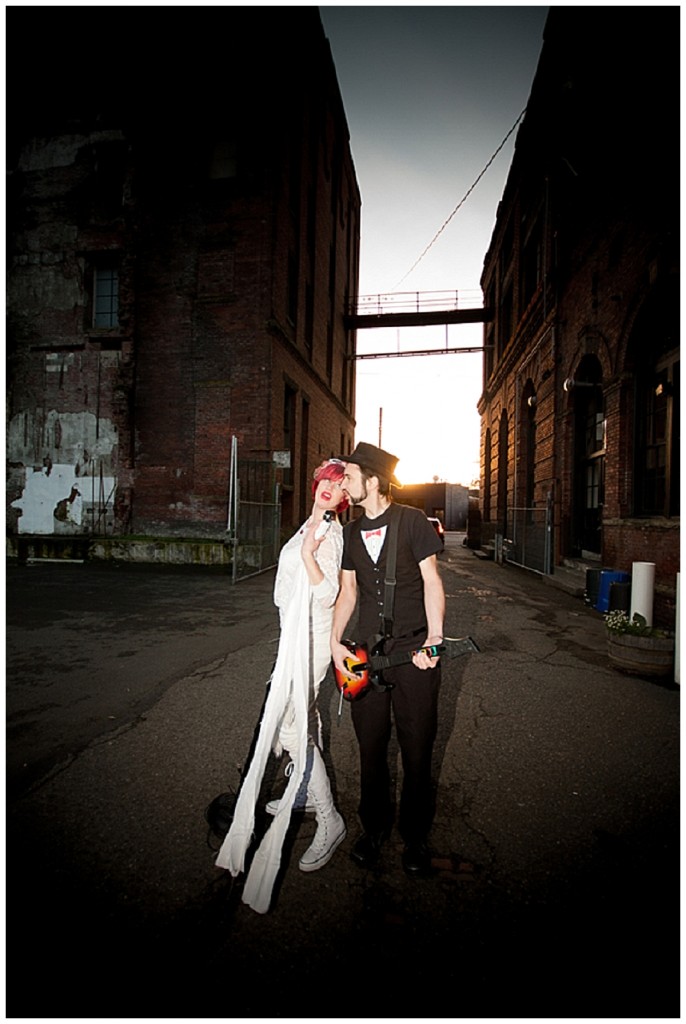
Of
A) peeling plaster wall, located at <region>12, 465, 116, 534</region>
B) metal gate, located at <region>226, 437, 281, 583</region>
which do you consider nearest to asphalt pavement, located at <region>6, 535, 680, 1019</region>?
metal gate, located at <region>226, 437, 281, 583</region>

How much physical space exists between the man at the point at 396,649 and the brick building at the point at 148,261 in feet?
41.4

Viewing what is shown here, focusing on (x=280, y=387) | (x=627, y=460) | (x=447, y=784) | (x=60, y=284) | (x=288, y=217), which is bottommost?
(x=447, y=784)

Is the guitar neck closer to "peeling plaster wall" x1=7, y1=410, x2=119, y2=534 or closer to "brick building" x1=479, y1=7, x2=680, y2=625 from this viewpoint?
"brick building" x1=479, y1=7, x2=680, y2=625

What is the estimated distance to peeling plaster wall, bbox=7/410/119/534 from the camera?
16.1m

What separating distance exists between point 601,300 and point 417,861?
11.3 m

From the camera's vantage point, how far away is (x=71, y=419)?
53.9 feet

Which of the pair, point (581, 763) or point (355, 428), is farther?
point (355, 428)

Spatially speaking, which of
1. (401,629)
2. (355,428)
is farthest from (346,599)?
(355,428)

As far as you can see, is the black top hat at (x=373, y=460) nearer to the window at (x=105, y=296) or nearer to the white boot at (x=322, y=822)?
the white boot at (x=322, y=822)

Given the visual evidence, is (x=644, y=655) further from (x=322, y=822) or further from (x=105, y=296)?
(x=105, y=296)

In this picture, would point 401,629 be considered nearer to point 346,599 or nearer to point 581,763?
point 346,599

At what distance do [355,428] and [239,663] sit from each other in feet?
86.1

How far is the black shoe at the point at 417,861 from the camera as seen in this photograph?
239 cm

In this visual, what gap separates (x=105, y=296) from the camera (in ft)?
55.1
